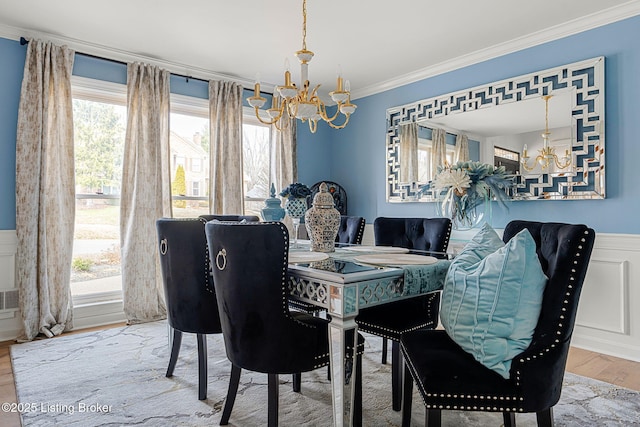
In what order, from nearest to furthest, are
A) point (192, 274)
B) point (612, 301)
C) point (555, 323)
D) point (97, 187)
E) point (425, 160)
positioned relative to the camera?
point (555, 323) < point (192, 274) < point (612, 301) < point (97, 187) < point (425, 160)

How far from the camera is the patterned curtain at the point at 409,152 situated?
14.0ft

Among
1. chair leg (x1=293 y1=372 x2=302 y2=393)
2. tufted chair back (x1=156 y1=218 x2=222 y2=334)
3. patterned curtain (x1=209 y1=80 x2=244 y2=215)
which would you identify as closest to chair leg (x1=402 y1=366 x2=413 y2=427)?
chair leg (x1=293 y1=372 x2=302 y2=393)

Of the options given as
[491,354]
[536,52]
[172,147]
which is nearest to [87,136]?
[172,147]

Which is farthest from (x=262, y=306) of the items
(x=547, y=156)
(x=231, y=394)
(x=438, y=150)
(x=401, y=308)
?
(x=438, y=150)

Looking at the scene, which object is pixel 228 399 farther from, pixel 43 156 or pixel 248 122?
pixel 248 122

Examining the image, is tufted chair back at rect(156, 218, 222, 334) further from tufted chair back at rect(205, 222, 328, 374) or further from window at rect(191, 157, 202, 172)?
window at rect(191, 157, 202, 172)

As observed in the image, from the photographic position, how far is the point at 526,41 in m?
3.36

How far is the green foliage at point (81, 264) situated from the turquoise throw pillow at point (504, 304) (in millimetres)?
3560

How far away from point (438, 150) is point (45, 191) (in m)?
3.61

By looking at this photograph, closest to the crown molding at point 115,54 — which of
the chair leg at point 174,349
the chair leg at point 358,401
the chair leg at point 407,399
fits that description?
the chair leg at point 174,349

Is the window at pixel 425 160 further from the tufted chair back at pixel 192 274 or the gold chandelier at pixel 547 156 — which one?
the tufted chair back at pixel 192 274

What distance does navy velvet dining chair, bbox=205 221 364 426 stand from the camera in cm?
155

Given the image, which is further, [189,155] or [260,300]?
[189,155]

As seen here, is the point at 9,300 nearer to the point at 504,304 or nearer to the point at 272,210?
the point at 272,210
